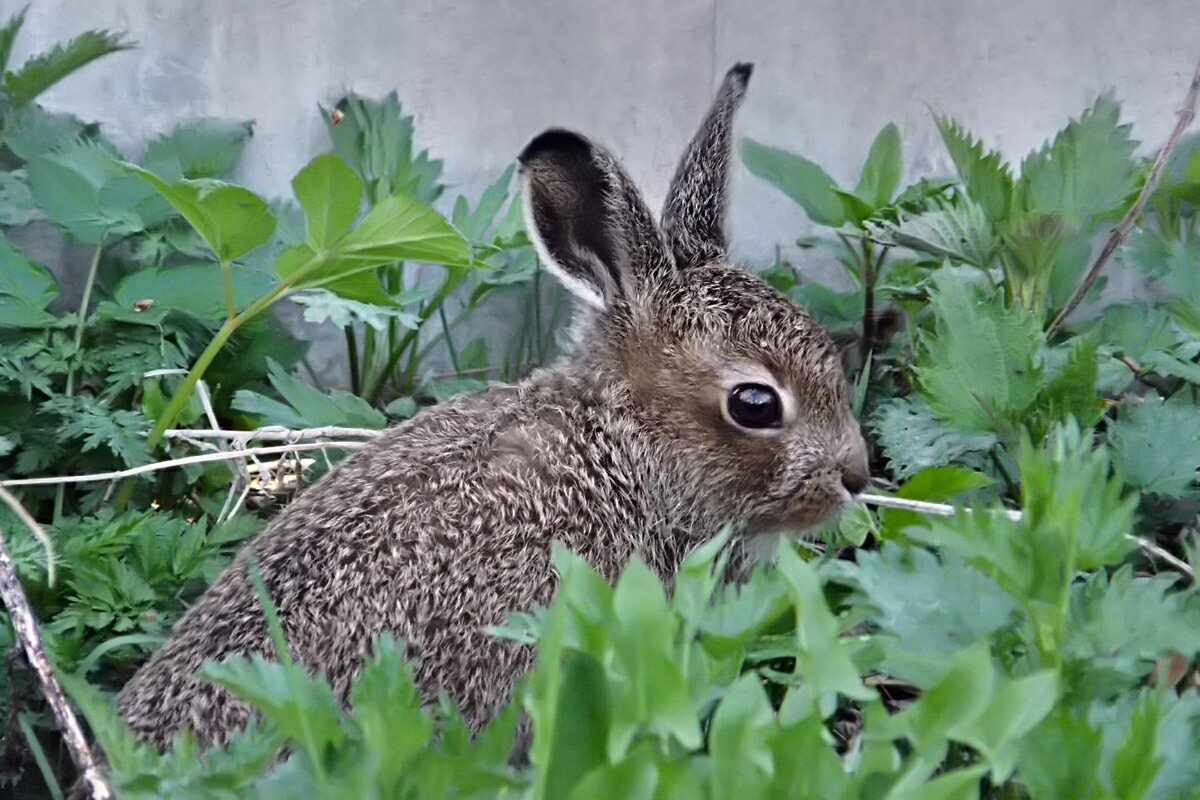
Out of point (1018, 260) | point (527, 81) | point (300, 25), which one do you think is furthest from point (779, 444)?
point (300, 25)

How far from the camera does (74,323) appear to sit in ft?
10.8

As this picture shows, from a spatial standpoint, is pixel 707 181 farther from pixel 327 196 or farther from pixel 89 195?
pixel 89 195

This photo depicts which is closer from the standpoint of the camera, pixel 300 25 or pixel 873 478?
pixel 873 478

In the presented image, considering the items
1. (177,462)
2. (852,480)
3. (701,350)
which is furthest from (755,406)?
(177,462)

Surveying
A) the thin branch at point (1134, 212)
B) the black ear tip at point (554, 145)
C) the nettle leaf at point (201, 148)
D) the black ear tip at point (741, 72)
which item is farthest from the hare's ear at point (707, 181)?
the nettle leaf at point (201, 148)

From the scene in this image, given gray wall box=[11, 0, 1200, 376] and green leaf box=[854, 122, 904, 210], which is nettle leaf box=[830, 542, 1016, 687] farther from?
gray wall box=[11, 0, 1200, 376]

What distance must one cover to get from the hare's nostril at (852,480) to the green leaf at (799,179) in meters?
0.97

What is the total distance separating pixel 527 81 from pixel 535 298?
73 cm

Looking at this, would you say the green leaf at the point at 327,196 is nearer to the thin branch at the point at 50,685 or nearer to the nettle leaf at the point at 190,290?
the nettle leaf at the point at 190,290

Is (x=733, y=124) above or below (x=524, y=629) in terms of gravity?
above

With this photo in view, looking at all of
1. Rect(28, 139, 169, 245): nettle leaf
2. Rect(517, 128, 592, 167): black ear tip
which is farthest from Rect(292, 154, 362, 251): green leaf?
Rect(28, 139, 169, 245): nettle leaf

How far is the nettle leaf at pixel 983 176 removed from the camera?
10.5 ft

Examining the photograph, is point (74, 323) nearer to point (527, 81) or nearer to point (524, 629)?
point (527, 81)

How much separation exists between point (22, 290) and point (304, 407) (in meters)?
0.82
